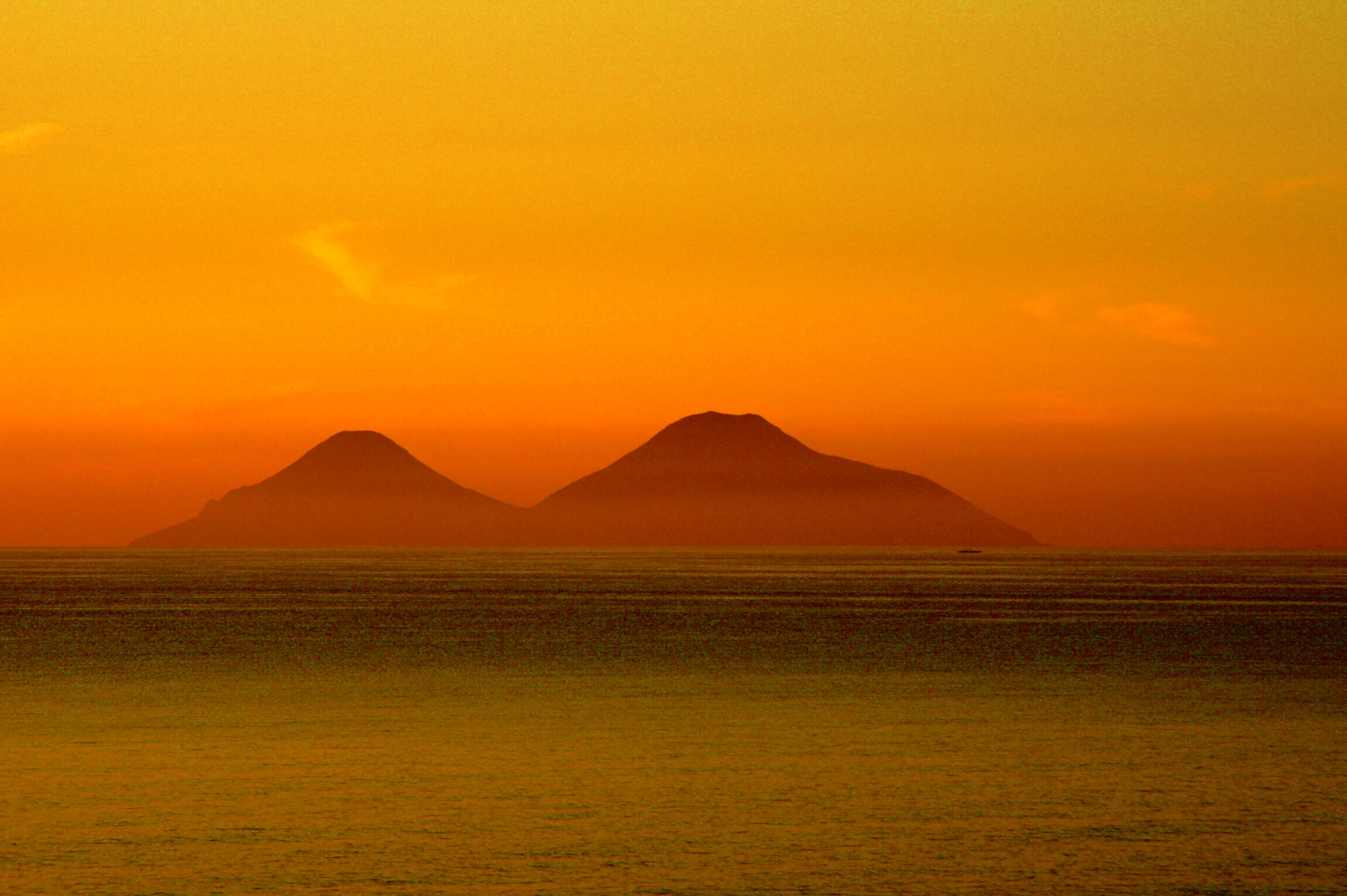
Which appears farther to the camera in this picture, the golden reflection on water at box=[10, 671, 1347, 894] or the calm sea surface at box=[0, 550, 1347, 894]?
the calm sea surface at box=[0, 550, 1347, 894]

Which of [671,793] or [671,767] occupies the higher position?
[671,767]

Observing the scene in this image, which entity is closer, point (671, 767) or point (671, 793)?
point (671, 793)

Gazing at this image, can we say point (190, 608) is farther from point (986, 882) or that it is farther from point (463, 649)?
point (986, 882)

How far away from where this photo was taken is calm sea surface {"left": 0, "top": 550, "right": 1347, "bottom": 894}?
2861 centimetres

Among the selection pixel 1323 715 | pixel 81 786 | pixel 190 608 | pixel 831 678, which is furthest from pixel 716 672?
pixel 190 608

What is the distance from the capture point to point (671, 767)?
39.4 metres

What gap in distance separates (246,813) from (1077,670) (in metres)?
44.6

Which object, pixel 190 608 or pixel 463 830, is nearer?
pixel 463 830

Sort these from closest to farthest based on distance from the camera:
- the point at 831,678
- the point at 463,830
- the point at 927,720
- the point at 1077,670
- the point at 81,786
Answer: the point at 463,830
the point at 81,786
the point at 927,720
the point at 831,678
the point at 1077,670

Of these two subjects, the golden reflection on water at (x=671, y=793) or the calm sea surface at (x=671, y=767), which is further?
the calm sea surface at (x=671, y=767)

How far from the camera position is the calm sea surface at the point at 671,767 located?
93.9 ft

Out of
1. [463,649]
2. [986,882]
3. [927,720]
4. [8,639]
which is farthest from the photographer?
[8,639]

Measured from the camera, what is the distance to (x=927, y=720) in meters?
49.6

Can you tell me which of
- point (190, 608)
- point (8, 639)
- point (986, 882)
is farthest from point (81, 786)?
point (190, 608)
